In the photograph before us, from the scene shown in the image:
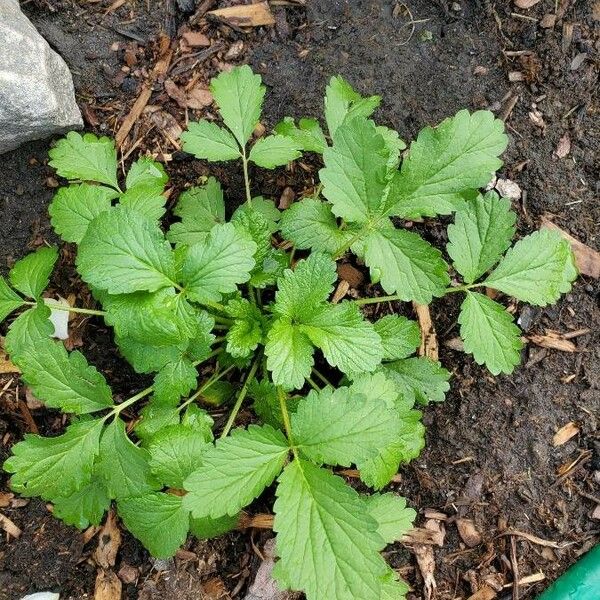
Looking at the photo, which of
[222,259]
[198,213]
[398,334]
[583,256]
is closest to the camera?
[222,259]

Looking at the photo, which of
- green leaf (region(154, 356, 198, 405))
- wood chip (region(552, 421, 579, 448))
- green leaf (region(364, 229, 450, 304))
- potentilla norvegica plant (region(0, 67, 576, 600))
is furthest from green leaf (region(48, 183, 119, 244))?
wood chip (region(552, 421, 579, 448))

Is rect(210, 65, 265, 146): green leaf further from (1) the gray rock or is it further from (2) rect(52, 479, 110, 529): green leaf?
(2) rect(52, 479, 110, 529): green leaf

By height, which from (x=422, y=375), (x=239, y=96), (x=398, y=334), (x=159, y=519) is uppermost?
(x=239, y=96)

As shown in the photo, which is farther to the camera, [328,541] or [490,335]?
[490,335]

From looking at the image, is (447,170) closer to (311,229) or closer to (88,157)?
(311,229)

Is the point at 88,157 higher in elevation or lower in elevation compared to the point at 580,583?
higher

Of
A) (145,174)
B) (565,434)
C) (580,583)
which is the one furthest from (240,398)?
(580,583)

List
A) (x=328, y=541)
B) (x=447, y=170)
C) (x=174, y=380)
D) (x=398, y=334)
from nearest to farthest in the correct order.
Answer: (x=328, y=541), (x=447, y=170), (x=174, y=380), (x=398, y=334)
